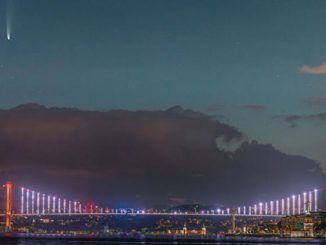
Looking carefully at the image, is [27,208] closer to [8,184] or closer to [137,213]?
[8,184]

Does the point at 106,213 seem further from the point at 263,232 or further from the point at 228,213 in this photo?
the point at 263,232

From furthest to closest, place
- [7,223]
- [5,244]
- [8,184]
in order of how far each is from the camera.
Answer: [8,184] → [7,223] → [5,244]

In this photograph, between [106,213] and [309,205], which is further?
[309,205]

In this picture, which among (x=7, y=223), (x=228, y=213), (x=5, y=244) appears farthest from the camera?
(x=228, y=213)

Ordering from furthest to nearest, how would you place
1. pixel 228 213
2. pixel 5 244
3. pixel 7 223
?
1. pixel 228 213
2. pixel 7 223
3. pixel 5 244

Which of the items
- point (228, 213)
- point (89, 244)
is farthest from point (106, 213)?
point (89, 244)

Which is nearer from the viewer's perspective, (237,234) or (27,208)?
(27,208)

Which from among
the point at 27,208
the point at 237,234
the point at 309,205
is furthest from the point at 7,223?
the point at 309,205

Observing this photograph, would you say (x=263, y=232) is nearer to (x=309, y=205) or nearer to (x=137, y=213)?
(x=309, y=205)

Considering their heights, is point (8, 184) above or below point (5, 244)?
above
